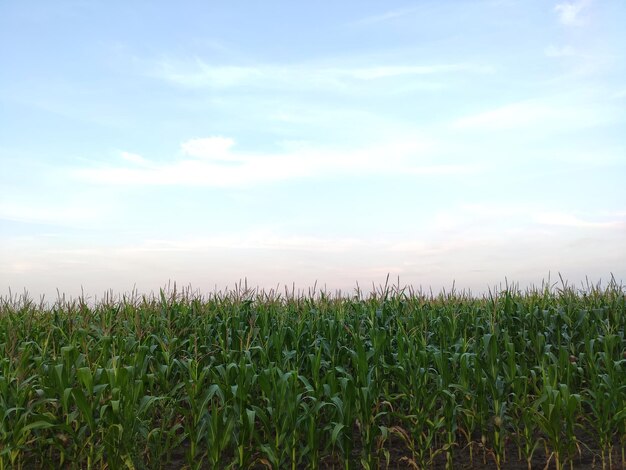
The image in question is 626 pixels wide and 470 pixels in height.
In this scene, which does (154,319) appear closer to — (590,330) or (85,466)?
(85,466)

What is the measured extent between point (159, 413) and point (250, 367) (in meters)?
2.14

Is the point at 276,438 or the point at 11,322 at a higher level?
the point at 11,322

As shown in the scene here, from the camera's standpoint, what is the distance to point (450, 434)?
7211 millimetres

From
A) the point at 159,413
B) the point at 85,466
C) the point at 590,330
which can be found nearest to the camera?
the point at 85,466

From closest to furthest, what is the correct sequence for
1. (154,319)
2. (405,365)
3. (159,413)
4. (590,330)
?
(405,365) < (159,413) < (590,330) < (154,319)

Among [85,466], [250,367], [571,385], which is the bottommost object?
[85,466]

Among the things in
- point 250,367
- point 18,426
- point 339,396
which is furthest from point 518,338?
point 18,426

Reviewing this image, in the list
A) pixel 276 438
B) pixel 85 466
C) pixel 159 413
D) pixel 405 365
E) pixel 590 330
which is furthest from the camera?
pixel 590 330

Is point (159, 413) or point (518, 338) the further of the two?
point (518, 338)

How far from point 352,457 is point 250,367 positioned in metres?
1.69

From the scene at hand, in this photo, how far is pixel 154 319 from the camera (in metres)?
11.0

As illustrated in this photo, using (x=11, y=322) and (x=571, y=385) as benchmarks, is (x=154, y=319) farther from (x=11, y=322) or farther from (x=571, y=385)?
(x=571, y=385)

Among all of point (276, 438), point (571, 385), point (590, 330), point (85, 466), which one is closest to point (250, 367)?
point (276, 438)

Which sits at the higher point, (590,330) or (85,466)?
(590,330)
